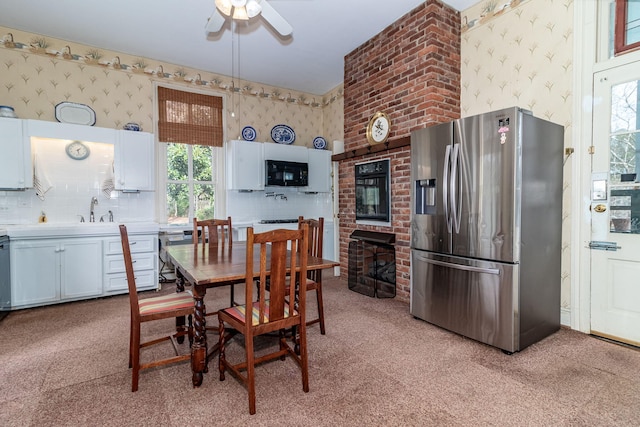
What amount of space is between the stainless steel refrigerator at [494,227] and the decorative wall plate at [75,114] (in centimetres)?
421

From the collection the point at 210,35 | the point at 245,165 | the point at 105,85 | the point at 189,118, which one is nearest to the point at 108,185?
the point at 105,85

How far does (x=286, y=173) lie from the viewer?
5.22 meters

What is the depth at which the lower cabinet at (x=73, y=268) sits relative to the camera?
342cm

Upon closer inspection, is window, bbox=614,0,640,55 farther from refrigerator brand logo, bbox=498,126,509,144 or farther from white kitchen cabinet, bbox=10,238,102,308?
white kitchen cabinet, bbox=10,238,102,308

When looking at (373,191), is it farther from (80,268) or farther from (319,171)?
(80,268)

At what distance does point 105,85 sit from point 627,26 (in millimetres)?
5697

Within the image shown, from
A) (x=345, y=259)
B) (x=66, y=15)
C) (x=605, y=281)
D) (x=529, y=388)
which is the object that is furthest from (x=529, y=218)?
(x=66, y=15)

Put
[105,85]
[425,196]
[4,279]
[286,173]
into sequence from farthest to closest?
→ 1. [286,173]
2. [105,85]
3. [4,279]
4. [425,196]

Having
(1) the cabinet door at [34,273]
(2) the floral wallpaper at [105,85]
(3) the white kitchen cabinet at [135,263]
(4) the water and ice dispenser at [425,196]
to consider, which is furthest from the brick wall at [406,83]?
(1) the cabinet door at [34,273]

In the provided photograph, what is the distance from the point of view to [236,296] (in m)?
3.96

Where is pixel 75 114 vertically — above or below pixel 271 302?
above

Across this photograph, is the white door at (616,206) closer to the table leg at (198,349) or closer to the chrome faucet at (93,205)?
the table leg at (198,349)

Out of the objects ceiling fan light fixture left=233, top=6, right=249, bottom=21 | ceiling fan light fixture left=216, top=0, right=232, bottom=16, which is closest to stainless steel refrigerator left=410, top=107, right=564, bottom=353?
ceiling fan light fixture left=233, top=6, right=249, bottom=21

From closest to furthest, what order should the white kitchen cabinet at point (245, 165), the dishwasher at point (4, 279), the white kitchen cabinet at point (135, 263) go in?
the dishwasher at point (4, 279), the white kitchen cabinet at point (135, 263), the white kitchen cabinet at point (245, 165)
